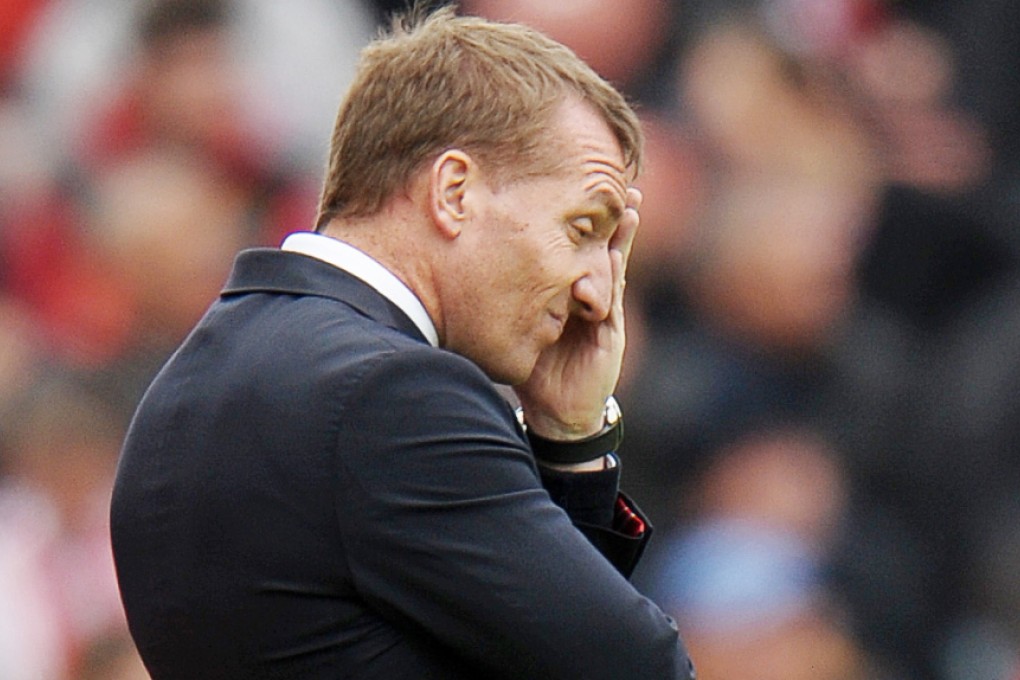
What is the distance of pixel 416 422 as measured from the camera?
177 centimetres

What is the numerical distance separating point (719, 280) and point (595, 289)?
9.53 feet

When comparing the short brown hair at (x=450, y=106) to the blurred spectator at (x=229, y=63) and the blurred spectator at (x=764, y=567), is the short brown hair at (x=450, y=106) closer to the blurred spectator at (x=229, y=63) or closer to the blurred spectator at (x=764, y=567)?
the blurred spectator at (x=764, y=567)

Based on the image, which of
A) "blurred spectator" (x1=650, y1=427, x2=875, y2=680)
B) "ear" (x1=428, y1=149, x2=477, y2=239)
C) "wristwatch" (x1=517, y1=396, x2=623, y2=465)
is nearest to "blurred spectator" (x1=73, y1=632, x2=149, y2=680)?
"blurred spectator" (x1=650, y1=427, x2=875, y2=680)

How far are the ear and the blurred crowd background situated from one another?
2.58 meters

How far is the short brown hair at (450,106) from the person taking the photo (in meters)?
2.00

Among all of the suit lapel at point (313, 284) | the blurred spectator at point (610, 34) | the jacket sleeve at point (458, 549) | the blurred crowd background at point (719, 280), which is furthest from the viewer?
the blurred spectator at point (610, 34)

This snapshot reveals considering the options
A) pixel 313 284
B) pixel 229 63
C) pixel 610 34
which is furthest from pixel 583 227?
pixel 229 63

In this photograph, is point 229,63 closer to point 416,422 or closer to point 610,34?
point 610,34

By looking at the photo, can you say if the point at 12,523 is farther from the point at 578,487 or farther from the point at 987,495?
the point at 578,487

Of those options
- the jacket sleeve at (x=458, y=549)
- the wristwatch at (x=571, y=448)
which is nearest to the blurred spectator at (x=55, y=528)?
the wristwatch at (x=571, y=448)

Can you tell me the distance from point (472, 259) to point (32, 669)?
114 inches

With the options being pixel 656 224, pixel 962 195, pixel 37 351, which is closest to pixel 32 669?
pixel 37 351

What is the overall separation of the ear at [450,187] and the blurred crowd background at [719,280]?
2.58 metres

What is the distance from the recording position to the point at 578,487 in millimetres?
2174
